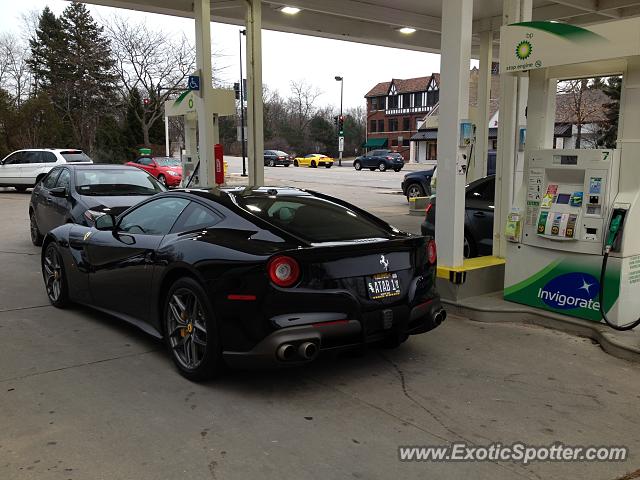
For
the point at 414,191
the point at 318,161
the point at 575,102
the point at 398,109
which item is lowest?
the point at 414,191

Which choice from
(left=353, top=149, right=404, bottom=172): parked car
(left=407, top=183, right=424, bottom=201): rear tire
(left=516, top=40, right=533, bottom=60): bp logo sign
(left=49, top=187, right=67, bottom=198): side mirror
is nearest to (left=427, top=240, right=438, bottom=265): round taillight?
(left=516, top=40, right=533, bottom=60): bp logo sign

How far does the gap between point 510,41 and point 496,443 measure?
4.21 metres

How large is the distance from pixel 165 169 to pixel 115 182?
1649 cm

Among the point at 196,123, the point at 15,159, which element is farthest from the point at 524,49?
the point at 15,159

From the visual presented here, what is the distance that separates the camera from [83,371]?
460 cm

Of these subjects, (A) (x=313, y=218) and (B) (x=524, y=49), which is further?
(B) (x=524, y=49)

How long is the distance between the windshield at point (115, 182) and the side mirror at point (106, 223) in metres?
3.64

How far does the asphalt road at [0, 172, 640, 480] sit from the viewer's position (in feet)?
10.6

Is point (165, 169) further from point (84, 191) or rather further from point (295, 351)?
point (295, 351)

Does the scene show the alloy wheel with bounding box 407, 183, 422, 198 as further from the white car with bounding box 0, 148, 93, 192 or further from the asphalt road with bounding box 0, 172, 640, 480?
the asphalt road with bounding box 0, 172, 640, 480

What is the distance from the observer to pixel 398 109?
3223 inches

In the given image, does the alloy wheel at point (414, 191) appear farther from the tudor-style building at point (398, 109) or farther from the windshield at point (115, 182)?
the tudor-style building at point (398, 109)

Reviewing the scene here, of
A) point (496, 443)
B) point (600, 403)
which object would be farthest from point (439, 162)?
point (496, 443)

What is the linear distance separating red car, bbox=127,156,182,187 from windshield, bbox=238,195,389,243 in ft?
67.7
